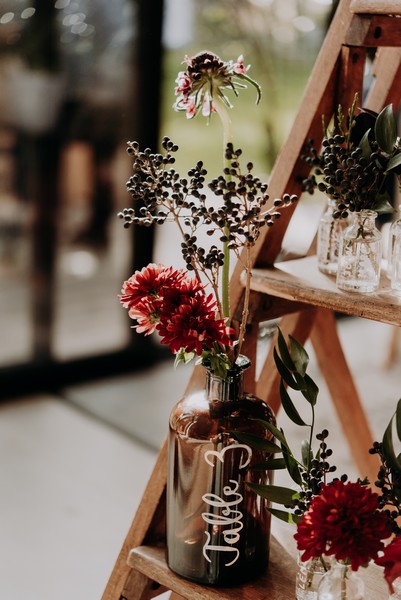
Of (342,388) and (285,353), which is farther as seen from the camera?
(342,388)

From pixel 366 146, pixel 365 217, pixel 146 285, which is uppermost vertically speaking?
pixel 366 146

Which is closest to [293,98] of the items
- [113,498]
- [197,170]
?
[113,498]

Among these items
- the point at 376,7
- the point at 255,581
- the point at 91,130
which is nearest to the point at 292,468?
the point at 255,581

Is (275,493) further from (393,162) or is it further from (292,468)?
(393,162)

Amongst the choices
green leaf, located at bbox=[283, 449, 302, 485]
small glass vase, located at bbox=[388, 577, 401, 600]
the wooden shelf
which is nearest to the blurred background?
the wooden shelf

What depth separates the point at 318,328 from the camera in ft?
6.11

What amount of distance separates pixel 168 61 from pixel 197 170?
7.53 ft

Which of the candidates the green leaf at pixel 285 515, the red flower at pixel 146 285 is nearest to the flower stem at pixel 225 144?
the red flower at pixel 146 285

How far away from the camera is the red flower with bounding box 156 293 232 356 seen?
119 centimetres

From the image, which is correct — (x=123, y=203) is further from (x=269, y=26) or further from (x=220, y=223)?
(x=220, y=223)

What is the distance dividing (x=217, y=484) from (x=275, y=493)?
9cm

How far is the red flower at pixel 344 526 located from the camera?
106 cm

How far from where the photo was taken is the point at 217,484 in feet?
4.20

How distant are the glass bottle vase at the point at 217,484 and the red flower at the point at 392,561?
0.86ft
